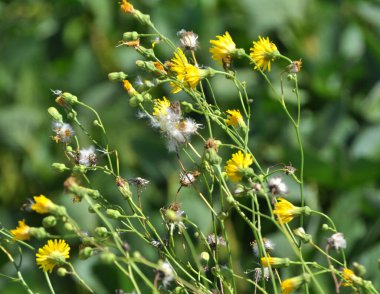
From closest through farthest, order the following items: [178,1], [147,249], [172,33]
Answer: [147,249], [172,33], [178,1]

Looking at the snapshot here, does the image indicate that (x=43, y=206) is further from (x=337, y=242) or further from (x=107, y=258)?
(x=337, y=242)

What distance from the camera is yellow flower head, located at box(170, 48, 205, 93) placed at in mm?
885

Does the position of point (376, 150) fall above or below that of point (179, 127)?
below

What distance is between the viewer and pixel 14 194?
115 inches

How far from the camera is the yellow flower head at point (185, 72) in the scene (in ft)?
2.90

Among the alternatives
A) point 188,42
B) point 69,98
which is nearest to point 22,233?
point 69,98

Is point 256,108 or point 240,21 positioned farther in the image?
point 240,21

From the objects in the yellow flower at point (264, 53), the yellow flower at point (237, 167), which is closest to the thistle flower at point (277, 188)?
the yellow flower at point (237, 167)

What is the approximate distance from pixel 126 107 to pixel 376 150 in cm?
76

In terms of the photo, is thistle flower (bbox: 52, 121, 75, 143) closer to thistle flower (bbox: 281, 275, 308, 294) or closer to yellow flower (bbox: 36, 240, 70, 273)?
yellow flower (bbox: 36, 240, 70, 273)

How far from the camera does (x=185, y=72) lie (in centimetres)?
90

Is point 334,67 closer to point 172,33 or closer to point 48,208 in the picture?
point 172,33

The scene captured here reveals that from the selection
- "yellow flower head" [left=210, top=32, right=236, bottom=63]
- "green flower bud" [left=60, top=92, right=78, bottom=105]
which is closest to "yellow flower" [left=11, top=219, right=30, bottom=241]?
"green flower bud" [left=60, top=92, right=78, bottom=105]

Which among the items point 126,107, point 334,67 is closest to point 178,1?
point 126,107
